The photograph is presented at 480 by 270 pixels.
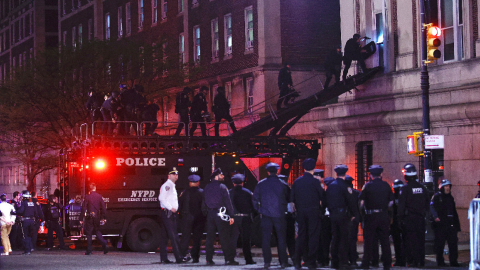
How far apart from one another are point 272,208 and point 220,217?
5.58ft

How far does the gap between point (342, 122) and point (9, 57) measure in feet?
170

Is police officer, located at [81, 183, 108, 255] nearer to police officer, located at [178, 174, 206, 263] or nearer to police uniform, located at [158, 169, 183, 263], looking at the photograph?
police uniform, located at [158, 169, 183, 263]

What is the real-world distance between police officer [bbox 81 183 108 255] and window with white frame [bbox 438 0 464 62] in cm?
1135

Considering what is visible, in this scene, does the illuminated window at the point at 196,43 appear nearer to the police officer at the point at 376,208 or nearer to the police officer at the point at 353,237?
the police officer at the point at 353,237

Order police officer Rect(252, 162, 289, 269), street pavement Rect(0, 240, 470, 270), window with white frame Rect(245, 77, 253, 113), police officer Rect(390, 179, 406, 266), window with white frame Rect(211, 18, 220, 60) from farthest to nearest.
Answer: window with white frame Rect(211, 18, 220, 60)
window with white frame Rect(245, 77, 253, 113)
street pavement Rect(0, 240, 470, 270)
police officer Rect(390, 179, 406, 266)
police officer Rect(252, 162, 289, 269)

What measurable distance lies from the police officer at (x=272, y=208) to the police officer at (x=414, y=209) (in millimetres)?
2171

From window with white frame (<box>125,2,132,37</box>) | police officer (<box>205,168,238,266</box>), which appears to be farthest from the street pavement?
window with white frame (<box>125,2,132,37</box>)

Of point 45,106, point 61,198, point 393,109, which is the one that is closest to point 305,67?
point 393,109

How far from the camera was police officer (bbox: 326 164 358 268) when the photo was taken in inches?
581

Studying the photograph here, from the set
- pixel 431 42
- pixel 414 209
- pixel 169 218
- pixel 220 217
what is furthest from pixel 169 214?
pixel 431 42

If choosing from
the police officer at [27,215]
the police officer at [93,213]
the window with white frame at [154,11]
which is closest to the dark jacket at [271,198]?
the police officer at [93,213]

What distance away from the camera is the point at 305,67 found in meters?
35.6

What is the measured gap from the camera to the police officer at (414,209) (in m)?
15.1

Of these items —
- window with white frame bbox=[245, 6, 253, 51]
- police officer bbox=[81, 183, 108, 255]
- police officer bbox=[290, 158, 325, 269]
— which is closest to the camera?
police officer bbox=[290, 158, 325, 269]
